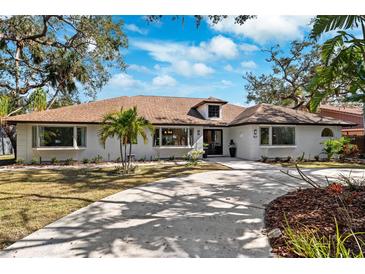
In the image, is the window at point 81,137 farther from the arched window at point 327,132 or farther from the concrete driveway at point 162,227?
the arched window at point 327,132

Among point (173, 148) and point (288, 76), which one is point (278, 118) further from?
point (288, 76)

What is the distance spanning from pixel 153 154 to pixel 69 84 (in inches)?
346

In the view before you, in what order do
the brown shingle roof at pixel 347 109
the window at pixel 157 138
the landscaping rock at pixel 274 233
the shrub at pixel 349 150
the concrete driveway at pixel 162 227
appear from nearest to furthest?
the concrete driveway at pixel 162 227 < the landscaping rock at pixel 274 233 < the shrub at pixel 349 150 < the window at pixel 157 138 < the brown shingle roof at pixel 347 109

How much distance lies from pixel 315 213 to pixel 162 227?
9.49 ft

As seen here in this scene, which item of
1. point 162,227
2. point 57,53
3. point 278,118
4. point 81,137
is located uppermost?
point 57,53

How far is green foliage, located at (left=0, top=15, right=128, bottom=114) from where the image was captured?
1437 centimetres

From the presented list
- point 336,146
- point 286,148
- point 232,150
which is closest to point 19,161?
point 232,150

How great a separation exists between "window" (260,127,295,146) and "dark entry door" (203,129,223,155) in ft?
12.5

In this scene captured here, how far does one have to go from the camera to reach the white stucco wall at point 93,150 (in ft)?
46.3

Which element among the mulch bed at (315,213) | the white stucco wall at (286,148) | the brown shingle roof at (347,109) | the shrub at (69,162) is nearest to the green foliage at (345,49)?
the mulch bed at (315,213)

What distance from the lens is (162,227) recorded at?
4320 mm

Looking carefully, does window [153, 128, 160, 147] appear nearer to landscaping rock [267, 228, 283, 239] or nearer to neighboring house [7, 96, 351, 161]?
neighboring house [7, 96, 351, 161]

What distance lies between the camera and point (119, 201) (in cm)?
609

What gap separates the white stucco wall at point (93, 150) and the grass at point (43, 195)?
14.0 ft
